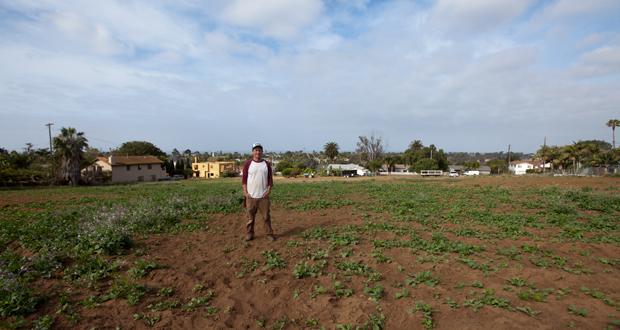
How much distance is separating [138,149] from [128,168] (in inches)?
687

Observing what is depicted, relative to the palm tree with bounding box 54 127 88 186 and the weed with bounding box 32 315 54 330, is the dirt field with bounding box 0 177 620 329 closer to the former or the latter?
the weed with bounding box 32 315 54 330

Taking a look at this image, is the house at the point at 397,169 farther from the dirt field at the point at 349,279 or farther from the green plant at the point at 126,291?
the green plant at the point at 126,291

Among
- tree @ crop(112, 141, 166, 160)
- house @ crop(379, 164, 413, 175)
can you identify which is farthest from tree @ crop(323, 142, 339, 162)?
tree @ crop(112, 141, 166, 160)

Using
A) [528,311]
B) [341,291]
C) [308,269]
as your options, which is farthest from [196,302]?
[528,311]

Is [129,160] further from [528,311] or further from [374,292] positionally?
[528,311]

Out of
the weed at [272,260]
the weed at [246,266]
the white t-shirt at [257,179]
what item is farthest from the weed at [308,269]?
the white t-shirt at [257,179]

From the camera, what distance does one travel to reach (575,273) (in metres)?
4.73

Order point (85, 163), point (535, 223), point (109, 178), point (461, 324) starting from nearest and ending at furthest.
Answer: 1. point (461, 324)
2. point (535, 223)
3. point (85, 163)
4. point (109, 178)

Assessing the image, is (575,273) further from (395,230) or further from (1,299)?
(1,299)

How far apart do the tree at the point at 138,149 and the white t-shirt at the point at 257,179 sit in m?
63.9

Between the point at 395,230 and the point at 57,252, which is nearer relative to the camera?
the point at 57,252

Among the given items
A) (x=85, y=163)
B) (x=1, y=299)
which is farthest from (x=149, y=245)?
(x=85, y=163)

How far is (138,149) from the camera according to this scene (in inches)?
2516

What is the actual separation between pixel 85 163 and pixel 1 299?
4333 cm
